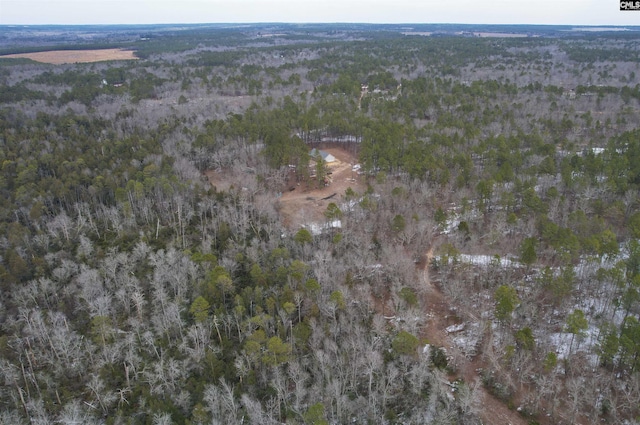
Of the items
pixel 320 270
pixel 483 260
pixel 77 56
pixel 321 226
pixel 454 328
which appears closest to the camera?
pixel 454 328

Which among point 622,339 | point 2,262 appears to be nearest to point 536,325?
point 622,339

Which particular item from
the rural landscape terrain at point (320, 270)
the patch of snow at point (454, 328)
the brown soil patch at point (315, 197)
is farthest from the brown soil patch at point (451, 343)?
the brown soil patch at point (315, 197)

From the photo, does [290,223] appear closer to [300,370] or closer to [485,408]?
[300,370]

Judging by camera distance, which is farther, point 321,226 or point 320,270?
point 321,226

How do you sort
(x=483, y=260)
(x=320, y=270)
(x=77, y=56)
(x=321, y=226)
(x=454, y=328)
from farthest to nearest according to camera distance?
(x=77, y=56), (x=321, y=226), (x=483, y=260), (x=320, y=270), (x=454, y=328)

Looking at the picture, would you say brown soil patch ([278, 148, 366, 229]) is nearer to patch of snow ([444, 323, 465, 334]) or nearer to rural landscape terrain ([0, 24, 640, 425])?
rural landscape terrain ([0, 24, 640, 425])

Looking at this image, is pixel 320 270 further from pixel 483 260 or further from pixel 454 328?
pixel 483 260

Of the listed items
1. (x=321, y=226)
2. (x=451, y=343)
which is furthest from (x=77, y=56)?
(x=451, y=343)

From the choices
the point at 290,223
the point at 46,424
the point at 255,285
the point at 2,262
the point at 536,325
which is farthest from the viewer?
the point at 290,223
